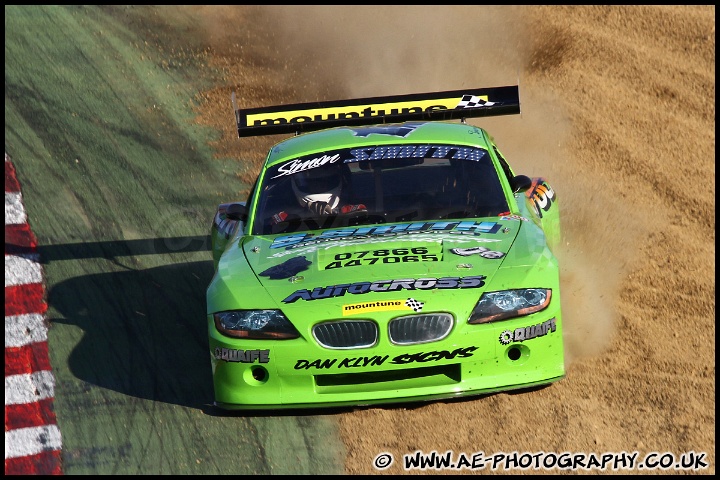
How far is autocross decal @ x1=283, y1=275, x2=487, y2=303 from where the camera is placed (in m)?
5.75

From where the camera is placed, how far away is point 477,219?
6766 millimetres

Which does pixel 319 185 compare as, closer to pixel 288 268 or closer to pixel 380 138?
pixel 380 138

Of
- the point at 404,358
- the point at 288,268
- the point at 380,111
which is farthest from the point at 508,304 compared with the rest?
the point at 380,111

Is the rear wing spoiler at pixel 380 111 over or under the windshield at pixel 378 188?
over

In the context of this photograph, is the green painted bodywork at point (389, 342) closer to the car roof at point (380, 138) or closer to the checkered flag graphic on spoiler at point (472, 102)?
the car roof at point (380, 138)

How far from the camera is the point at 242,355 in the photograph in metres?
5.72

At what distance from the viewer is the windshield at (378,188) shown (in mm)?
6934

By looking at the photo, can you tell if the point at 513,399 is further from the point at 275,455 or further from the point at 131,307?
the point at 131,307

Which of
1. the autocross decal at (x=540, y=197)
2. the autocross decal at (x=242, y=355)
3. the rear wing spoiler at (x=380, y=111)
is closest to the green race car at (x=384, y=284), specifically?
the autocross decal at (x=242, y=355)

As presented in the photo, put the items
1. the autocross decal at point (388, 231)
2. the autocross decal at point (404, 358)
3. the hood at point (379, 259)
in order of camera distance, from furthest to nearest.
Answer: the autocross decal at point (388, 231), the hood at point (379, 259), the autocross decal at point (404, 358)

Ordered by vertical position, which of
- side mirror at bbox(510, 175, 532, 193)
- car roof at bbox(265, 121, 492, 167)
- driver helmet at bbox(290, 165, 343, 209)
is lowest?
side mirror at bbox(510, 175, 532, 193)

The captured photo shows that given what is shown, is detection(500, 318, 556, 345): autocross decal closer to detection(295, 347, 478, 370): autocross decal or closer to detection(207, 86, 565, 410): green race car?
detection(207, 86, 565, 410): green race car

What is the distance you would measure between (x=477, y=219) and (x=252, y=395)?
6.47ft

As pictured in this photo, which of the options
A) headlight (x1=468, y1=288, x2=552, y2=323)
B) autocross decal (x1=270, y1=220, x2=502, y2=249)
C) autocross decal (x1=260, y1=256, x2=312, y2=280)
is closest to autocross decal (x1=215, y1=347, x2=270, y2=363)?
autocross decal (x1=260, y1=256, x2=312, y2=280)
